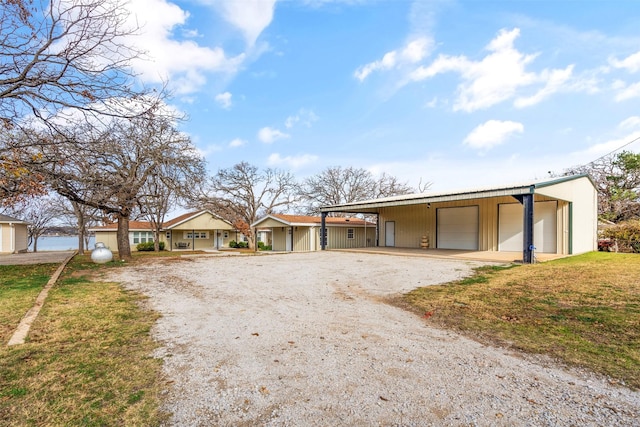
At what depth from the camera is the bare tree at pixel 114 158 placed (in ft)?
23.5

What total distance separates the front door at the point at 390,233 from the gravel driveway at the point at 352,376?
52.0 ft

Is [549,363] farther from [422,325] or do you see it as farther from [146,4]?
[146,4]

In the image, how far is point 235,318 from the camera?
207 inches

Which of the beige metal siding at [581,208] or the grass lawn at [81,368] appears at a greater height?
the beige metal siding at [581,208]

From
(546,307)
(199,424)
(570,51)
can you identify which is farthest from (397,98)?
(199,424)

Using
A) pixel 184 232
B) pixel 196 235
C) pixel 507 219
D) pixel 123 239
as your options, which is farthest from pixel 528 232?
pixel 184 232

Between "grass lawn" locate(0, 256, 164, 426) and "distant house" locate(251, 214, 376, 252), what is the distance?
18014mm

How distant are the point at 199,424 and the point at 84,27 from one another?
684cm

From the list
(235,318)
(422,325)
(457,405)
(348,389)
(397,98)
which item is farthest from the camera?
(397,98)

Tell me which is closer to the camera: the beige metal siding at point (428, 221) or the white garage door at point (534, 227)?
the white garage door at point (534, 227)

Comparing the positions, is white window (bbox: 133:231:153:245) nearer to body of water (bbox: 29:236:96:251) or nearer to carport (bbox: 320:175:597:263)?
body of water (bbox: 29:236:96:251)

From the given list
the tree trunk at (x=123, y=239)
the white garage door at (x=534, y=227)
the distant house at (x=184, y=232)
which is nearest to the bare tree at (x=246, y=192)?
the distant house at (x=184, y=232)

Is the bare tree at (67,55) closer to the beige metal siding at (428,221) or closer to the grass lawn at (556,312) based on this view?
the grass lawn at (556,312)

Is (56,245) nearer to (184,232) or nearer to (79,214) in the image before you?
(184,232)
